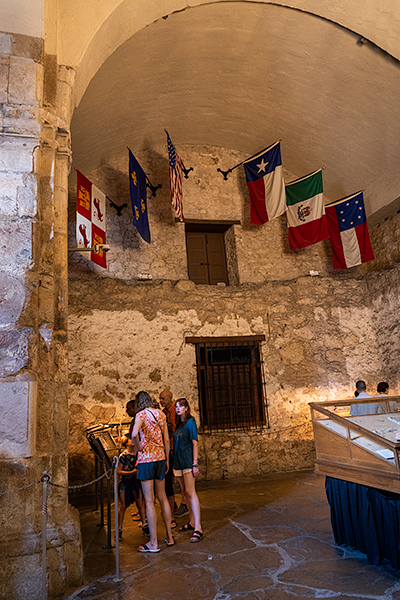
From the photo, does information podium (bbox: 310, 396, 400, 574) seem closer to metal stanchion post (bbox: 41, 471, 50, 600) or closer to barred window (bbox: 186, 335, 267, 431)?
metal stanchion post (bbox: 41, 471, 50, 600)

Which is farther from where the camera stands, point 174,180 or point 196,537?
point 174,180

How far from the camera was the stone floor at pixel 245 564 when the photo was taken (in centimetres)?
318

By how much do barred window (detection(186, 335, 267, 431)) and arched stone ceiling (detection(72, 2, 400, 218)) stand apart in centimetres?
406

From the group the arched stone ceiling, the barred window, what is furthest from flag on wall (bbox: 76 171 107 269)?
the barred window

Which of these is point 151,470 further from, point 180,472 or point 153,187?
point 153,187

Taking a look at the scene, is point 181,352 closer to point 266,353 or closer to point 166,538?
point 266,353

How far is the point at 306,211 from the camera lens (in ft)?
28.9

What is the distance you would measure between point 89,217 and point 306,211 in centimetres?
436

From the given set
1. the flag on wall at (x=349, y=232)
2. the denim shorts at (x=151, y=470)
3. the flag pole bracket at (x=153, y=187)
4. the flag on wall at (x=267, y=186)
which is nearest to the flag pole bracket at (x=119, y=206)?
the flag pole bracket at (x=153, y=187)

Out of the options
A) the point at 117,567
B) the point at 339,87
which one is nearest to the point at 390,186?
the point at 339,87

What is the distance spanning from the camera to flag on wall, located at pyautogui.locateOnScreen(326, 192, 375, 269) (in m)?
8.79

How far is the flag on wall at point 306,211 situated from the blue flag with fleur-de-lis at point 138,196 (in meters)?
3.05

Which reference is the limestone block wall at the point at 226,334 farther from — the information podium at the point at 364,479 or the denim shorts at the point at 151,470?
the information podium at the point at 364,479

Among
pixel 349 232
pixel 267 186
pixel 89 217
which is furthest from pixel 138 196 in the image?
pixel 349 232
